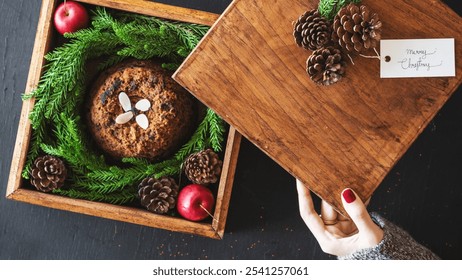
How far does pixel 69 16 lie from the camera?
114 cm

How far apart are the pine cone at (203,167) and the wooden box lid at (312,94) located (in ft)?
0.53

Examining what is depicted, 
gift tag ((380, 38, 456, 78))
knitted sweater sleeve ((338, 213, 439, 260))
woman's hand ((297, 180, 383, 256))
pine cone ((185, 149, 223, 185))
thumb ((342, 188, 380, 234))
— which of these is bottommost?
knitted sweater sleeve ((338, 213, 439, 260))

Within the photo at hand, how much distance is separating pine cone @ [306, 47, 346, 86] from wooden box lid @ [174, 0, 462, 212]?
3 cm

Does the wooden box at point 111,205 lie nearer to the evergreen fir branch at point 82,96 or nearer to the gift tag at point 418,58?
the evergreen fir branch at point 82,96

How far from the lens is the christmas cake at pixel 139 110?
1145 millimetres

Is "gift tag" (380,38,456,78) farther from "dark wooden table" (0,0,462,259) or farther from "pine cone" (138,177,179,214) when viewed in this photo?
"pine cone" (138,177,179,214)

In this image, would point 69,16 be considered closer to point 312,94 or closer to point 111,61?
point 111,61

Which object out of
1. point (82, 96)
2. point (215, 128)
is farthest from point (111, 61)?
point (215, 128)

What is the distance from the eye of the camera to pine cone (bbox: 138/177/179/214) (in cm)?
116

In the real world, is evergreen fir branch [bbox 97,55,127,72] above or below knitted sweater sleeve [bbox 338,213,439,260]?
above

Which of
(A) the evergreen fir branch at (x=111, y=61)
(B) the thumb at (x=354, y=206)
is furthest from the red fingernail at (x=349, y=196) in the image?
(A) the evergreen fir branch at (x=111, y=61)

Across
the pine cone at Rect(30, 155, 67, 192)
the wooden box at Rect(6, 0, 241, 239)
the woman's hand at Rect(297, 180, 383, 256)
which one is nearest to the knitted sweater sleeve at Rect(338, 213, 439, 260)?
the woman's hand at Rect(297, 180, 383, 256)

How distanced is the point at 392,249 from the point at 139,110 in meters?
0.64

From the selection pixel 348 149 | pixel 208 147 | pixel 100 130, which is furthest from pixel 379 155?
pixel 100 130
